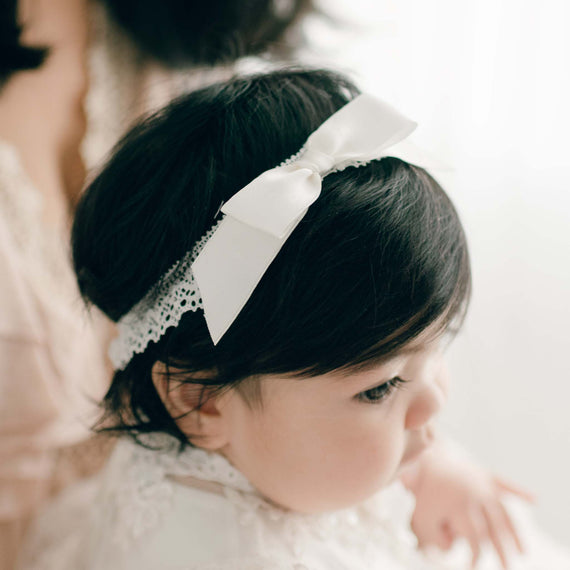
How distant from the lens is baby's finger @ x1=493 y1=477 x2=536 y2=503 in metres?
0.71

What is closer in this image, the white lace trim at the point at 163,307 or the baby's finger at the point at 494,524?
the white lace trim at the point at 163,307

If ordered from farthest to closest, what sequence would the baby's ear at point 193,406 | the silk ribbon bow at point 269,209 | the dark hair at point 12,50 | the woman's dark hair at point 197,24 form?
the woman's dark hair at point 197,24
the dark hair at point 12,50
the baby's ear at point 193,406
the silk ribbon bow at point 269,209

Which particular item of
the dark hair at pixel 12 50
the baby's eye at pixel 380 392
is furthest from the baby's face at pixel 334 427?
the dark hair at pixel 12 50

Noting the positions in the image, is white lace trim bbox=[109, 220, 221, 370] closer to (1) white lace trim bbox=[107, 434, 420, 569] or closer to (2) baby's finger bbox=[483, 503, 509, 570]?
(1) white lace trim bbox=[107, 434, 420, 569]

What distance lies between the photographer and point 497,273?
105 cm

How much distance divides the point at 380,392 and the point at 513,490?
0.30 metres

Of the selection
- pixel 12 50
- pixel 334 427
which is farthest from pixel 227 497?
pixel 12 50

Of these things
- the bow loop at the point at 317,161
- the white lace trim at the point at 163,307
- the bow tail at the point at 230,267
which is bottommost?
the white lace trim at the point at 163,307

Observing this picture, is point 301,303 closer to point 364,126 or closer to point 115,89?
point 364,126

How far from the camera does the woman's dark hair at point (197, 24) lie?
1003 mm

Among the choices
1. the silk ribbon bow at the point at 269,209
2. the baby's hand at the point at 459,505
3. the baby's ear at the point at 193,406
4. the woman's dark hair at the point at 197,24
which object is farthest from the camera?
the woman's dark hair at the point at 197,24

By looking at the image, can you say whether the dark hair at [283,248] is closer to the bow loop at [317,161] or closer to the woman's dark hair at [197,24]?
the bow loop at [317,161]

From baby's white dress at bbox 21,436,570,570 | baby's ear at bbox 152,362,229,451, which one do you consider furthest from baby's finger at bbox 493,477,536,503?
baby's ear at bbox 152,362,229,451

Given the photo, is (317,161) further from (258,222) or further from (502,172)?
(502,172)
